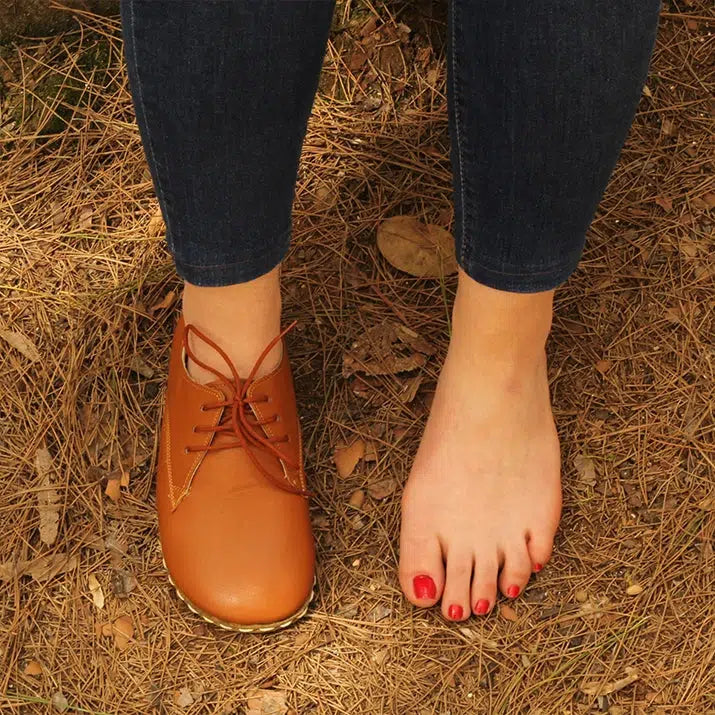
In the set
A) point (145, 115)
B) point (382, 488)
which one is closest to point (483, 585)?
point (382, 488)

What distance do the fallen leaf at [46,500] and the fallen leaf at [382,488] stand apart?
1.58ft

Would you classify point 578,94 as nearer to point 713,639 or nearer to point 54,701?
point 713,639

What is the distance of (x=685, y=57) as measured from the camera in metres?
1.54

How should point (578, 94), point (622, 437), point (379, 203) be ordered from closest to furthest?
point (578, 94) < point (622, 437) < point (379, 203)

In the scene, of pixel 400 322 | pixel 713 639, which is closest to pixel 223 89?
pixel 400 322

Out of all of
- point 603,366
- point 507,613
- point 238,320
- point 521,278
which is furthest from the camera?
point 603,366

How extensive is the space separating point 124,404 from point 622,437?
2.61ft

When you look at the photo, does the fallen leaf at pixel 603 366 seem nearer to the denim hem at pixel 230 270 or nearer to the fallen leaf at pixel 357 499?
the fallen leaf at pixel 357 499

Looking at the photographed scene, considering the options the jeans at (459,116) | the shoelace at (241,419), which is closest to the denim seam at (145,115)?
the jeans at (459,116)

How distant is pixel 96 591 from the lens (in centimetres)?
125

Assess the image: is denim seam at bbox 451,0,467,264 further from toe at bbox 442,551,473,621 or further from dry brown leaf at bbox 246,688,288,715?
dry brown leaf at bbox 246,688,288,715

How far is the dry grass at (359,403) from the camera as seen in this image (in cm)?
120

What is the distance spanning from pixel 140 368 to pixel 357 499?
42 centimetres

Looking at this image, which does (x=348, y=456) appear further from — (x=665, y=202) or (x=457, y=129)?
(x=665, y=202)
